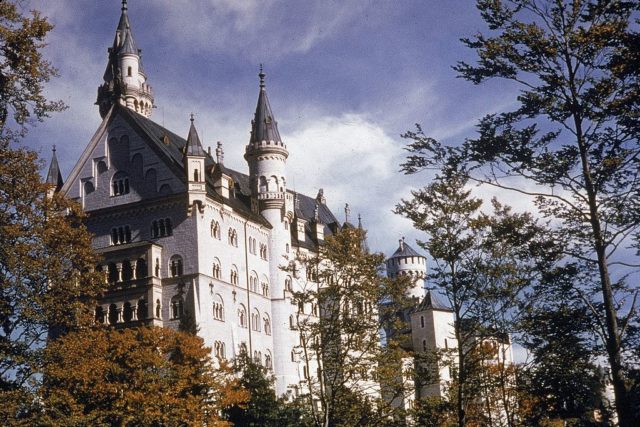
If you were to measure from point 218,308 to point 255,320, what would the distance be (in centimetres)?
619

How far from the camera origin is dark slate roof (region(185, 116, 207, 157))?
6406cm

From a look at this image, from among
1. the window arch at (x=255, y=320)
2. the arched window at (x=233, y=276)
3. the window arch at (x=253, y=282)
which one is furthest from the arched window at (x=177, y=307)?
the window arch at (x=253, y=282)

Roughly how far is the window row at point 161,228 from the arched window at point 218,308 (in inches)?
251

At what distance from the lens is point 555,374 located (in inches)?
1034

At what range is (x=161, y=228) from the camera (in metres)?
64.2

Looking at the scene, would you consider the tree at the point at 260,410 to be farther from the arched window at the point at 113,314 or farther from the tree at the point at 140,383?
the arched window at the point at 113,314

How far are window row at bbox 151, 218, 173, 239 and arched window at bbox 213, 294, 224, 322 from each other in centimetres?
638

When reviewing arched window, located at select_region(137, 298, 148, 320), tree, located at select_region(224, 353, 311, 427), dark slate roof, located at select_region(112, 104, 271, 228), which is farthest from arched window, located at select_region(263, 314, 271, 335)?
tree, located at select_region(224, 353, 311, 427)

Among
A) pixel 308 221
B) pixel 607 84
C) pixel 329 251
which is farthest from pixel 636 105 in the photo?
pixel 308 221

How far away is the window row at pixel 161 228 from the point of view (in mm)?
63938

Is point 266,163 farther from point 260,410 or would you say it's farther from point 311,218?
point 260,410

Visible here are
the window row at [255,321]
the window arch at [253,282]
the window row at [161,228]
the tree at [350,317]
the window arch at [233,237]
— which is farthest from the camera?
the window arch at [253,282]

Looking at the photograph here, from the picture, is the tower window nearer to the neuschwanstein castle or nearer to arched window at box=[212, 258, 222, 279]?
the neuschwanstein castle

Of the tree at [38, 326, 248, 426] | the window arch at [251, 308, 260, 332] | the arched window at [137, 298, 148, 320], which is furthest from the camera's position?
the window arch at [251, 308, 260, 332]
